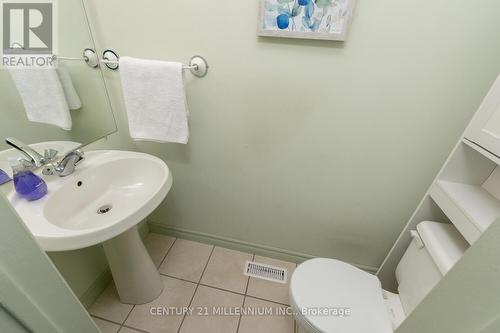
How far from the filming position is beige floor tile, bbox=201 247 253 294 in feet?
4.43

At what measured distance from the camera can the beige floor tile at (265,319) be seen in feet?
3.79

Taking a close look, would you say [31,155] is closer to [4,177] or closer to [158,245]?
[4,177]

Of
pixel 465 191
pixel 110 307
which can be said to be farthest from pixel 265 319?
pixel 465 191

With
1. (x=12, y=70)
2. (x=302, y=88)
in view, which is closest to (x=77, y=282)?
(x=12, y=70)

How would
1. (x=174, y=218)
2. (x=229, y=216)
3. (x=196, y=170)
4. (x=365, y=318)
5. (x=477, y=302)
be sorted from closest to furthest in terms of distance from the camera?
(x=477, y=302) < (x=365, y=318) < (x=196, y=170) < (x=229, y=216) < (x=174, y=218)

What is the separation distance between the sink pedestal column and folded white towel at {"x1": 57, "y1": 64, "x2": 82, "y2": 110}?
2.00ft

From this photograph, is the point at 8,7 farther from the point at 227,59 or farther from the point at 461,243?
the point at 461,243

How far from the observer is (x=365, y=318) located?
861 mm

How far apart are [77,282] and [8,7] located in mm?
1181

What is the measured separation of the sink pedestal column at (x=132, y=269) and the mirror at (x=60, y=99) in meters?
0.48

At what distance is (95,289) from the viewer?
1.23m

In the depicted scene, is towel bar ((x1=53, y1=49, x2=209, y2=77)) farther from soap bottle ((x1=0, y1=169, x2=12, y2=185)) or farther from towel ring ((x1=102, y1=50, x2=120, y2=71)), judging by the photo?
soap bottle ((x1=0, y1=169, x2=12, y2=185))

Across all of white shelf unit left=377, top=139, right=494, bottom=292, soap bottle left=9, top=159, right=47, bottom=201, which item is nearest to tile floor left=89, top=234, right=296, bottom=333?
soap bottle left=9, top=159, right=47, bottom=201

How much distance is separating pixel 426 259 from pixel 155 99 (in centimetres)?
129
